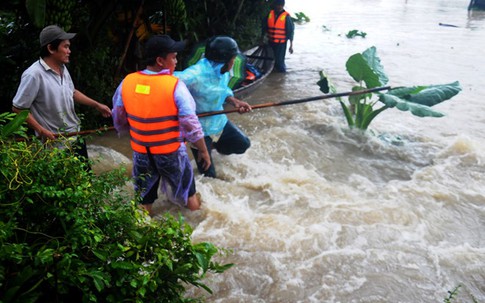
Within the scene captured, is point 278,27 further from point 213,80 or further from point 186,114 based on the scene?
point 186,114

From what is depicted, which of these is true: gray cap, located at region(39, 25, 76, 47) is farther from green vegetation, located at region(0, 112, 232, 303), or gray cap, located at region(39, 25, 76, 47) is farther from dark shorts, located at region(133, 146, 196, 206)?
green vegetation, located at region(0, 112, 232, 303)

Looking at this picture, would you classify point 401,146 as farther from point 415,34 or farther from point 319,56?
point 415,34

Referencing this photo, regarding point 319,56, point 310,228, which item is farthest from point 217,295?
point 319,56

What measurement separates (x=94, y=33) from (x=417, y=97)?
15.6 feet

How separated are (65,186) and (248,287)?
214 cm

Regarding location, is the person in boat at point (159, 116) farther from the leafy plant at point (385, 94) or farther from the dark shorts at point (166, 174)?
the leafy plant at point (385, 94)

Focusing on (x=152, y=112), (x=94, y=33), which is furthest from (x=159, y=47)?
(x=94, y=33)

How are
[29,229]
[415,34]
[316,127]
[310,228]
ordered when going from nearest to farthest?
[29,229], [310,228], [316,127], [415,34]

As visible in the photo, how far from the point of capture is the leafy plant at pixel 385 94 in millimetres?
5430

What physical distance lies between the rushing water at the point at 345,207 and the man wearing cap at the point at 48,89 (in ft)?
5.29

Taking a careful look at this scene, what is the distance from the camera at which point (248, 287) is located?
3.44m

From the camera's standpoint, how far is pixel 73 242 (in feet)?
5.05

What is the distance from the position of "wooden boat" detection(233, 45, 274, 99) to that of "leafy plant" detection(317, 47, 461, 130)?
213 centimetres

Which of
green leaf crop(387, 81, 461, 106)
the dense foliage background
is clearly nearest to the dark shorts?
the dense foliage background
